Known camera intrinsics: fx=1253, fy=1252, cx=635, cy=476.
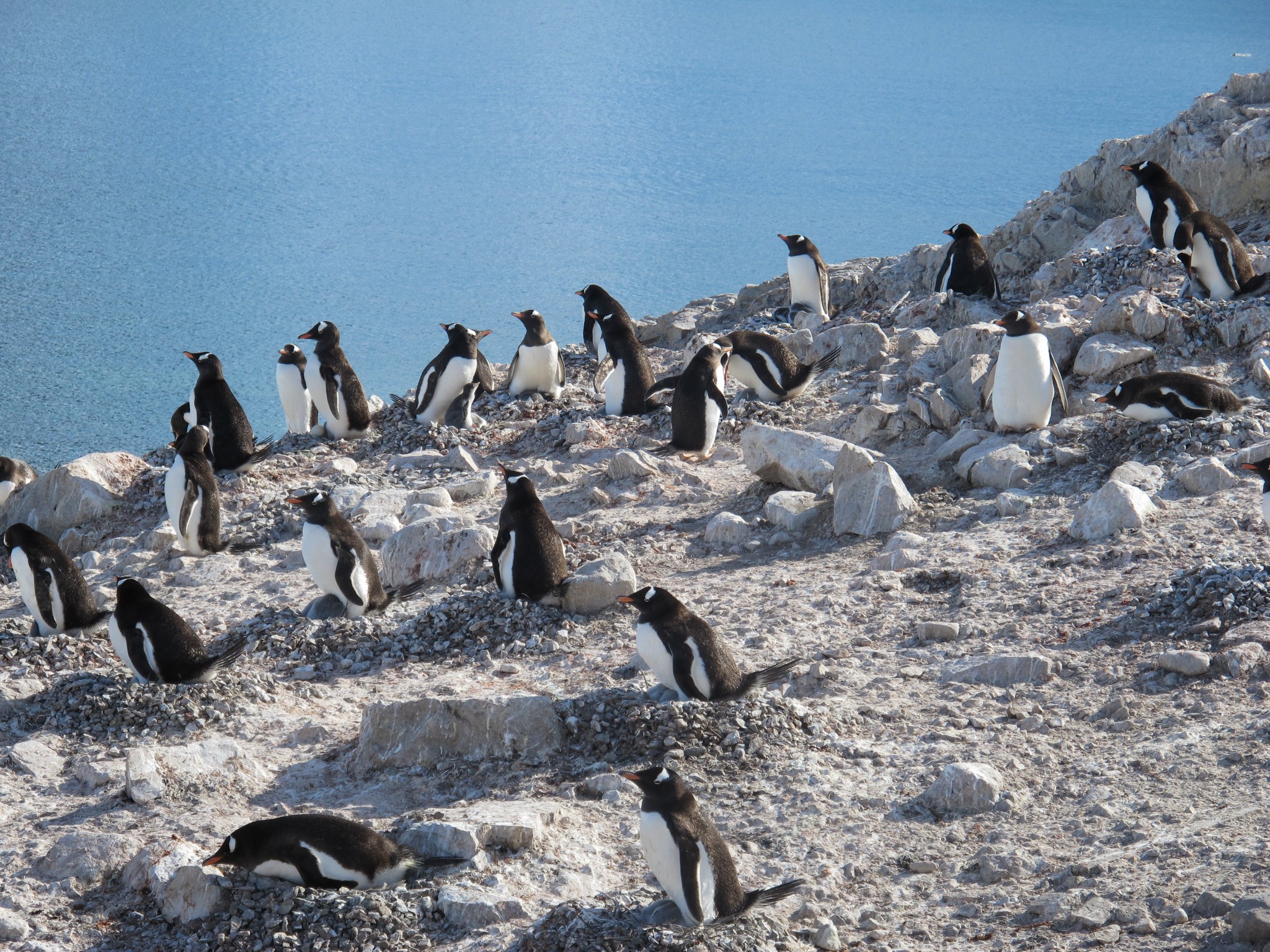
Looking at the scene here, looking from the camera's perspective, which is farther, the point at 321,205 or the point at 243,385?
the point at 321,205

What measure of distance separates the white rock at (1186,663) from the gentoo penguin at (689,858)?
5.09ft

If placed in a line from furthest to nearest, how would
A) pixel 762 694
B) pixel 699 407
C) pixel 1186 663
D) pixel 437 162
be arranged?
pixel 437 162 → pixel 699 407 → pixel 762 694 → pixel 1186 663

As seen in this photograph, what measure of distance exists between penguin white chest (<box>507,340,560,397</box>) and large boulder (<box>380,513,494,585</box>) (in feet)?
7.79

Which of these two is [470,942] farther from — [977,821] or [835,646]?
[835,646]

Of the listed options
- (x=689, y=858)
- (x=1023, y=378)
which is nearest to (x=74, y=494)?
(x=1023, y=378)

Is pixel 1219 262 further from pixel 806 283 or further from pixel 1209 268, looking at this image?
pixel 806 283

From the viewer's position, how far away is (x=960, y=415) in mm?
6215

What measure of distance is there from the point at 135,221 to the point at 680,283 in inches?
255

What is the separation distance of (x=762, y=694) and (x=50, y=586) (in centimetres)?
275

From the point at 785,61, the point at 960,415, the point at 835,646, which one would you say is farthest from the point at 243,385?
the point at 785,61

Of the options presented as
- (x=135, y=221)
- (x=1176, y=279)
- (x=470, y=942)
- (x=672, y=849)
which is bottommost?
(x=470, y=942)

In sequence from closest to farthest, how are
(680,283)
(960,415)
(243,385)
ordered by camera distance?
1. (960,415)
2. (243,385)
3. (680,283)

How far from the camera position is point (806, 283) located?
879 centimetres

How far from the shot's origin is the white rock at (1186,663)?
373 centimetres
